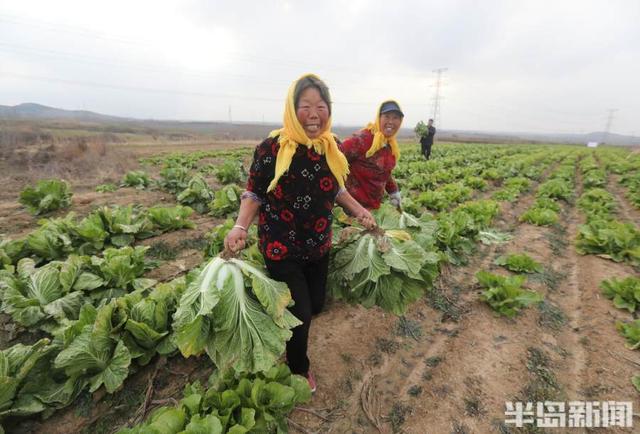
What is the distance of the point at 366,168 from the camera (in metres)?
3.38

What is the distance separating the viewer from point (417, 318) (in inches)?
143

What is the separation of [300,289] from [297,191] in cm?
68

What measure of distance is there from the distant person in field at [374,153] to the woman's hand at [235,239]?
4.96 feet

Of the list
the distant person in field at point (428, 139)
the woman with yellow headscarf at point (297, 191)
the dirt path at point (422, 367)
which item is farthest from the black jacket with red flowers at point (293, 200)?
the distant person in field at point (428, 139)

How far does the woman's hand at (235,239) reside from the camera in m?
2.04

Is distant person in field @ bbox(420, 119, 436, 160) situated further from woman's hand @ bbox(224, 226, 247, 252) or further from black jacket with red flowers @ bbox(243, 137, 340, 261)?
woman's hand @ bbox(224, 226, 247, 252)

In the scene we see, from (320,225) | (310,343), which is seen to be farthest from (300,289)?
(310,343)

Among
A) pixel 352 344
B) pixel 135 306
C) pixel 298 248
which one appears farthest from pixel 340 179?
pixel 135 306

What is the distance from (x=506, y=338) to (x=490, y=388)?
80cm

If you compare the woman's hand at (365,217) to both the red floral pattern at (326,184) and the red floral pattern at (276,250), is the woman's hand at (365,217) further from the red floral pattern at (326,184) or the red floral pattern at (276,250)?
the red floral pattern at (276,250)

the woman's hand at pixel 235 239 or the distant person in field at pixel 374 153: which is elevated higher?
the distant person in field at pixel 374 153

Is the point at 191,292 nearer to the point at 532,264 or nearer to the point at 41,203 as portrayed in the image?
the point at 532,264

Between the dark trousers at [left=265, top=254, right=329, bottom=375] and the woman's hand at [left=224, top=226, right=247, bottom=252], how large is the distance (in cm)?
25

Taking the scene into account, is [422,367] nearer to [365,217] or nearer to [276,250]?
[365,217]
